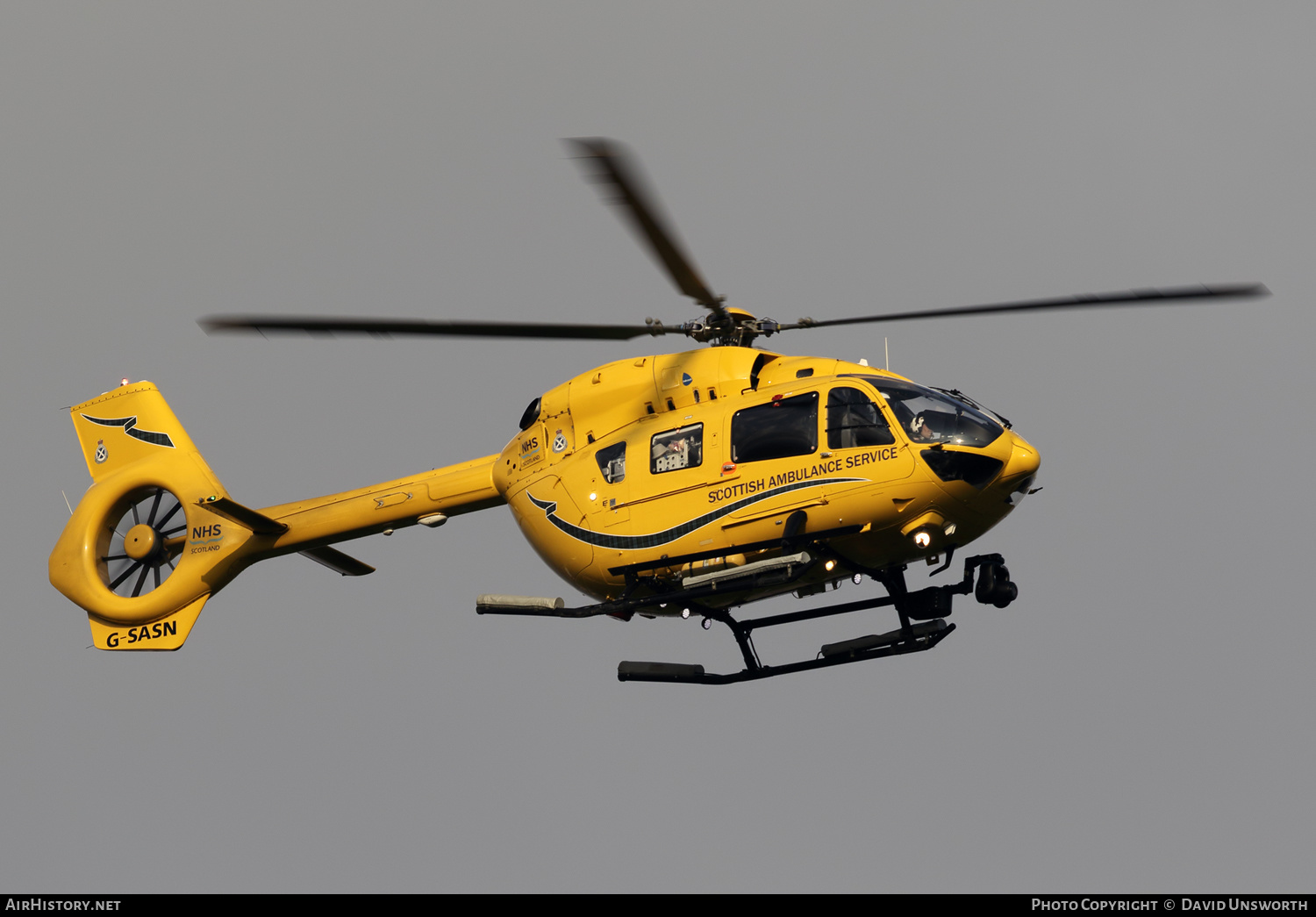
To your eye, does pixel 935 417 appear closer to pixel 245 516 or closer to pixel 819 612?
pixel 819 612

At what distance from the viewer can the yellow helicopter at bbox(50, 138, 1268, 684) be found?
59.8ft

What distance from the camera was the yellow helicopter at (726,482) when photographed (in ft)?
59.8

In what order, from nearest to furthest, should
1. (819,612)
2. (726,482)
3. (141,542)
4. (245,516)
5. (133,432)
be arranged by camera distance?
(726,482)
(819,612)
(245,516)
(141,542)
(133,432)

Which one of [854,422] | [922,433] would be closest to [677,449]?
[854,422]

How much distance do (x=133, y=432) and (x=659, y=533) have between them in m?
9.91

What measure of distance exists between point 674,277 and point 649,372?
264 cm

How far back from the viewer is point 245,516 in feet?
75.0

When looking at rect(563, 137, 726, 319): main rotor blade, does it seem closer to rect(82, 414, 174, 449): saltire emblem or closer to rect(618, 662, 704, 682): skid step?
rect(618, 662, 704, 682): skid step

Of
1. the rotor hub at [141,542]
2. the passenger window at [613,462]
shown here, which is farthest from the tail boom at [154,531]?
the passenger window at [613,462]

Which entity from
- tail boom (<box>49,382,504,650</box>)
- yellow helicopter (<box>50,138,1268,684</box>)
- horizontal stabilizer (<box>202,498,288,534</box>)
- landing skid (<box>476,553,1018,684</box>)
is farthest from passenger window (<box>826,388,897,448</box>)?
horizontal stabilizer (<box>202,498,288,534</box>)

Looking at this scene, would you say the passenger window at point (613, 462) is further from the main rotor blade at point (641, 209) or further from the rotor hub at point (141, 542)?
the rotor hub at point (141, 542)

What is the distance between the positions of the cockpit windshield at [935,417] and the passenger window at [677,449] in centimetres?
217

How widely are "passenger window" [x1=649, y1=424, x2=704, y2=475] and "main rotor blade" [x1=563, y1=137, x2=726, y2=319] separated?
1646 millimetres
